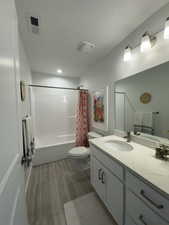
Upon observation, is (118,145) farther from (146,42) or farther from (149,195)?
(146,42)

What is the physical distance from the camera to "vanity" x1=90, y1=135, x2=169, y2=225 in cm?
63

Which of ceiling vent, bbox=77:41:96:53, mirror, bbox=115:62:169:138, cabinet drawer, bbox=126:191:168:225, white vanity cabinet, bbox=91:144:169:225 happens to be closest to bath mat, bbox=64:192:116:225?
white vanity cabinet, bbox=91:144:169:225

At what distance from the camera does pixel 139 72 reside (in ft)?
4.34

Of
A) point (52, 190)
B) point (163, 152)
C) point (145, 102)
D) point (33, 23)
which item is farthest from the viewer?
point (52, 190)

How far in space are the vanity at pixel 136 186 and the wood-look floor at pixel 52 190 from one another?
1.75 feet

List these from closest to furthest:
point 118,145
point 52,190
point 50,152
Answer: point 118,145 < point 52,190 < point 50,152

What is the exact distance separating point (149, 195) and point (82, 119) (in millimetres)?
2060

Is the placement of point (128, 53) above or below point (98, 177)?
above

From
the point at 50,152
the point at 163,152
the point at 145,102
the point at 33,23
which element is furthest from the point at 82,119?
the point at 33,23

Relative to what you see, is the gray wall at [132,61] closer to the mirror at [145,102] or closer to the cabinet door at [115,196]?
the mirror at [145,102]

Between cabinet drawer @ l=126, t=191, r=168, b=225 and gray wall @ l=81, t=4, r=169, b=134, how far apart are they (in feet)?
3.76

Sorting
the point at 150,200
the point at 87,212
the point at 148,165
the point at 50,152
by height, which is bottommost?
the point at 87,212

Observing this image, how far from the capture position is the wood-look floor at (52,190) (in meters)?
1.22

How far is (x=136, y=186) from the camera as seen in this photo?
77 cm
